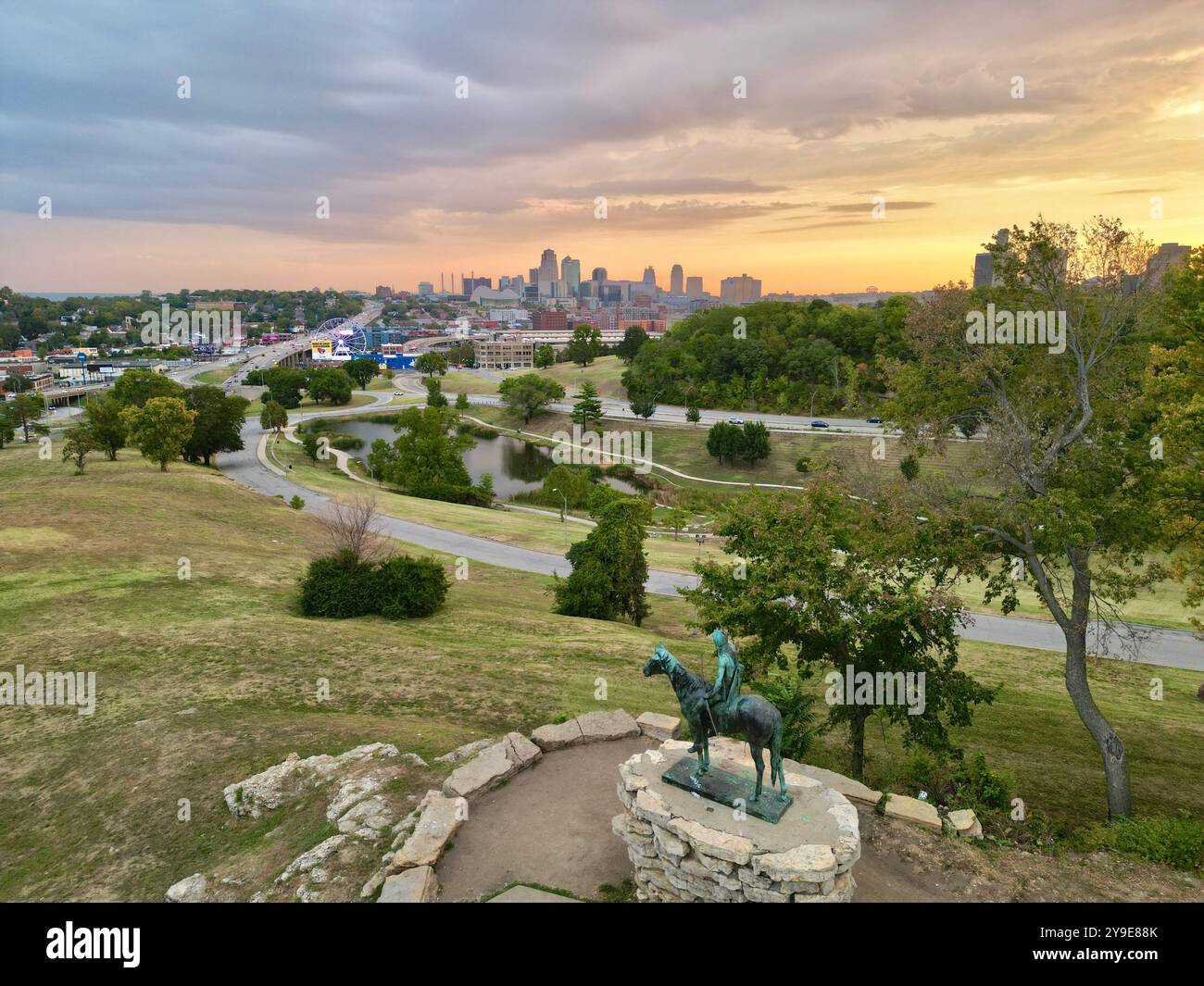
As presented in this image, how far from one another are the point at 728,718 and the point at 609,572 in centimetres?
1935

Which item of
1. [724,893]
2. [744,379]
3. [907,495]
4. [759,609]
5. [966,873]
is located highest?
[744,379]

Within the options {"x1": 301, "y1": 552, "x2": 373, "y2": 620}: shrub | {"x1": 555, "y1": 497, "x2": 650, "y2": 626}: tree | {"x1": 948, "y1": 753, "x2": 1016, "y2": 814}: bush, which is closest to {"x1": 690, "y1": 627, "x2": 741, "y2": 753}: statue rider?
{"x1": 948, "y1": 753, "x2": 1016, "y2": 814}: bush

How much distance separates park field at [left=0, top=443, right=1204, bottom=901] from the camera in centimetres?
1398

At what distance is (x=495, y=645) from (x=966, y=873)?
16503mm

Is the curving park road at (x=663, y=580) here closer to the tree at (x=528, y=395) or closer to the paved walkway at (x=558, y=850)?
the paved walkway at (x=558, y=850)

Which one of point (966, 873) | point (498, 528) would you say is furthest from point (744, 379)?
point (966, 873)

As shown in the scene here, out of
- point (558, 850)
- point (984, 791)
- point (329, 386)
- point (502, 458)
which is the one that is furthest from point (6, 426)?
point (984, 791)

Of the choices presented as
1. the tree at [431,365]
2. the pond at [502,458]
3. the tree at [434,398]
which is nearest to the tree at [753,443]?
the pond at [502,458]

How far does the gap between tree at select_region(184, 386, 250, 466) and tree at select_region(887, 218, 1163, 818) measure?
6843 cm

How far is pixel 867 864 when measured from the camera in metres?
12.7

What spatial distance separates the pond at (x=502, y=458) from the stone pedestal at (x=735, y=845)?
199 ft
